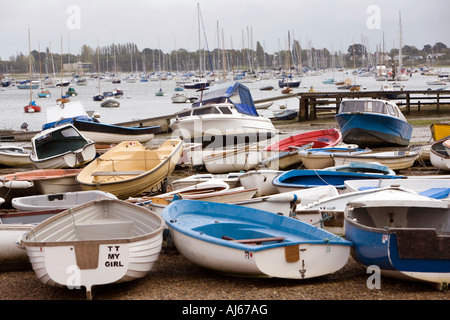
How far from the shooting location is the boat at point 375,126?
21.0 metres

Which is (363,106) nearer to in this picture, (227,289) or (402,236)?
(402,236)

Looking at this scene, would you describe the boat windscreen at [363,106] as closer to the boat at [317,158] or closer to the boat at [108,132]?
the boat at [317,158]

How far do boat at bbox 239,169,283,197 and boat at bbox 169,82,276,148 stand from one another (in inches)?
395

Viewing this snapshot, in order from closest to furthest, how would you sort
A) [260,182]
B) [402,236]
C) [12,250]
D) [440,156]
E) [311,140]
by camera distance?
[402,236] < [12,250] < [260,182] < [440,156] < [311,140]

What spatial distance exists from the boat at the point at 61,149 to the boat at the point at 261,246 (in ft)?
30.6

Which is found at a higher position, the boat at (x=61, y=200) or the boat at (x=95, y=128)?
the boat at (x=95, y=128)

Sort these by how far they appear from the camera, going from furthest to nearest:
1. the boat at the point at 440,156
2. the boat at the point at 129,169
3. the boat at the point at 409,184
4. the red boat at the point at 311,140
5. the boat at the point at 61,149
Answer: the red boat at the point at 311,140, the boat at the point at 61,149, the boat at the point at 440,156, the boat at the point at 129,169, the boat at the point at 409,184

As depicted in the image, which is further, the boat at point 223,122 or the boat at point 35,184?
the boat at point 223,122

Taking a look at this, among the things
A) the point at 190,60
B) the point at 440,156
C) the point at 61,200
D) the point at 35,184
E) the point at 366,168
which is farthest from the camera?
the point at 190,60

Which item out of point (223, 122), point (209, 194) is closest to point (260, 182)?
point (209, 194)

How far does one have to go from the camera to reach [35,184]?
44.6 feet

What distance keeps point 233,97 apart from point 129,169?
433 inches

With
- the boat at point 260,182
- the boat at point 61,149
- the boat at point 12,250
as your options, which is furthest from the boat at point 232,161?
the boat at point 12,250
